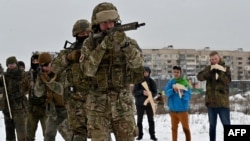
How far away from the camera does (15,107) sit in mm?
7414

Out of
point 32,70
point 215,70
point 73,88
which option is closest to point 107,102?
point 73,88

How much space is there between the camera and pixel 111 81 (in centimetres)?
407

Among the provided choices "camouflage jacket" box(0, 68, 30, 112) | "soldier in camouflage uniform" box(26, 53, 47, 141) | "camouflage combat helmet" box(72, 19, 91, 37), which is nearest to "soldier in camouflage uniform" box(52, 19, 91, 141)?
"camouflage combat helmet" box(72, 19, 91, 37)

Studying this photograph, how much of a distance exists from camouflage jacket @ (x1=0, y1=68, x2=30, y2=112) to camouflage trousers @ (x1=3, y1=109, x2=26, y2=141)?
9cm

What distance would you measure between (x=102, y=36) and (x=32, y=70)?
121 inches

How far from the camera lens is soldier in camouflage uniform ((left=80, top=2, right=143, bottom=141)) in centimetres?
404

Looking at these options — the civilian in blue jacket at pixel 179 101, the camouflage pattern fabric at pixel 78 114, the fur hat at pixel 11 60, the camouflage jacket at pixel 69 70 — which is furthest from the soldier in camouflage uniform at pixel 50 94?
the civilian in blue jacket at pixel 179 101

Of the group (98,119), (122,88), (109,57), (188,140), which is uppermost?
(109,57)

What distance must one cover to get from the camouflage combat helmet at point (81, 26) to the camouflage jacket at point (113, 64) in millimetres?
951

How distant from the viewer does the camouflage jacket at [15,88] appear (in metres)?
7.42

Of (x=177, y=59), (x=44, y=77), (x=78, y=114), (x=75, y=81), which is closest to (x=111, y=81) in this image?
(x=75, y=81)

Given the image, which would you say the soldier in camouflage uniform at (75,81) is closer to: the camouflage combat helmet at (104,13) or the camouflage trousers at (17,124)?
the camouflage combat helmet at (104,13)

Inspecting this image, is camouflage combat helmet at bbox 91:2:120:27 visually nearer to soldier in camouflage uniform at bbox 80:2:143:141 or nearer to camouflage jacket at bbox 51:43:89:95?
soldier in camouflage uniform at bbox 80:2:143:141

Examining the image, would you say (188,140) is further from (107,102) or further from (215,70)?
(107,102)
